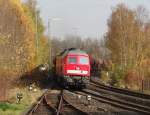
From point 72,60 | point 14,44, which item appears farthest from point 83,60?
point 14,44

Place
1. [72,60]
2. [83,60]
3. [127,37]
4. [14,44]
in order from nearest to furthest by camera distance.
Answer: [72,60] < [83,60] < [14,44] < [127,37]

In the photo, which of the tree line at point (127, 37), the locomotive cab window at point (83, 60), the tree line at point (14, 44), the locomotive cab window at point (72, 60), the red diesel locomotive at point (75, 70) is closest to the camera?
the tree line at point (14, 44)

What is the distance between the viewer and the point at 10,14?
3903 centimetres

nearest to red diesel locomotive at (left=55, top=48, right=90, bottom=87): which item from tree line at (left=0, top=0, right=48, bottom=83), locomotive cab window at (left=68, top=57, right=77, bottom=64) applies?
locomotive cab window at (left=68, top=57, right=77, bottom=64)

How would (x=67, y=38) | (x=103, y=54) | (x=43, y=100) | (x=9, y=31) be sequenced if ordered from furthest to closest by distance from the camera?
(x=67, y=38), (x=103, y=54), (x=9, y=31), (x=43, y=100)

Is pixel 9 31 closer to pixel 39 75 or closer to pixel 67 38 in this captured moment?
pixel 39 75

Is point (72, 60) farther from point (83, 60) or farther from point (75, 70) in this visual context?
point (83, 60)

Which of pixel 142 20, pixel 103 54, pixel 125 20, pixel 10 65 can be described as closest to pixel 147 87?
pixel 10 65

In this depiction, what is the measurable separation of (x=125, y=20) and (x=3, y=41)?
126 ft

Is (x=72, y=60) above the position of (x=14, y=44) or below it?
below

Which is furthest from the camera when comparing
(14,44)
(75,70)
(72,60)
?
(14,44)

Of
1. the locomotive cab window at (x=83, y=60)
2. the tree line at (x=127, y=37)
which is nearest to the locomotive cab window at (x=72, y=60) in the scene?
the locomotive cab window at (x=83, y=60)

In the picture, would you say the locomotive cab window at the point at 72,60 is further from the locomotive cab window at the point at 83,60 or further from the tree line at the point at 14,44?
the tree line at the point at 14,44

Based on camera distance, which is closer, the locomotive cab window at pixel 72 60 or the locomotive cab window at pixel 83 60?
the locomotive cab window at pixel 72 60
